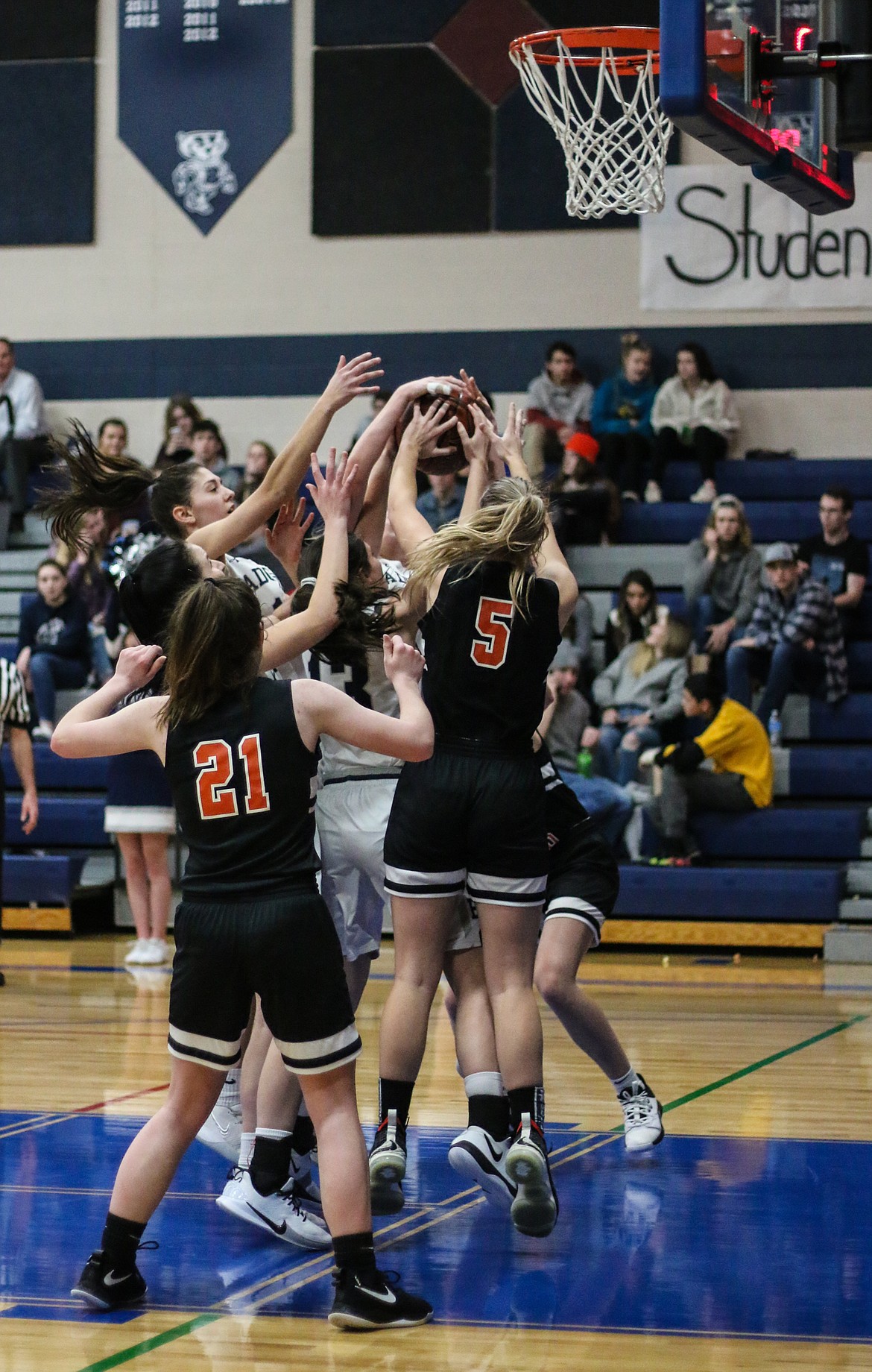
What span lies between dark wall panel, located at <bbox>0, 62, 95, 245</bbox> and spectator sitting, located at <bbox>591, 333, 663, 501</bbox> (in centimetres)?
500

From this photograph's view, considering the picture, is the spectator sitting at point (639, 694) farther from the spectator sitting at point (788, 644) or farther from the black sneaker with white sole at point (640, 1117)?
the black sneaker with white sole at point (640, 1117)

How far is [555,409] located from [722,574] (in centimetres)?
255

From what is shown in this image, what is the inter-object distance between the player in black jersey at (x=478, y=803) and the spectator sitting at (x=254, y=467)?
893cm

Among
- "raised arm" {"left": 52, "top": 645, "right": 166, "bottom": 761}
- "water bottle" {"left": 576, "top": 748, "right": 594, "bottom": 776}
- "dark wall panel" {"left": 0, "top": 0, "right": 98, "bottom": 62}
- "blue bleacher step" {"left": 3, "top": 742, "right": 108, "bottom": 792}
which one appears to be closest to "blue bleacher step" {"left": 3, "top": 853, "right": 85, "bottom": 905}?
"blue bleacher step" {"left": 3, "top": 742, "right": 108, "bottom": 792}

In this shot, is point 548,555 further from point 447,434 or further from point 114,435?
point 114,435

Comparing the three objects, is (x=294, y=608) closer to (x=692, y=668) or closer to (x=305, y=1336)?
(x=305, y=1336)

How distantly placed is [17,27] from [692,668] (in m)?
8.65

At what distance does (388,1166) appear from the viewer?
4453 mm

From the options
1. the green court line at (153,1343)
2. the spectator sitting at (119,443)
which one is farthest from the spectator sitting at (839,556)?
the green court line at (153,1343)

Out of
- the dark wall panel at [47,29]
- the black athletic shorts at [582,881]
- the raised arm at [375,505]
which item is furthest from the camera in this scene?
the dark wall panel at [47,29]

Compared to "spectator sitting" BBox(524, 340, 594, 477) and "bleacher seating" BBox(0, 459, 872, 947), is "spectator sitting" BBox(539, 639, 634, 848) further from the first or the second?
"spectator sitting" BBox(524, 340, 594, 477)

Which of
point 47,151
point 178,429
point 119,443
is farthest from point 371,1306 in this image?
point 47,151

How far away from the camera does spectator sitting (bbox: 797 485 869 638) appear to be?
476 inches

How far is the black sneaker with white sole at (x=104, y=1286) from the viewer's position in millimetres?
3742
